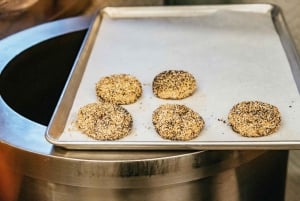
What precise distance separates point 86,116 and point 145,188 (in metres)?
0.16

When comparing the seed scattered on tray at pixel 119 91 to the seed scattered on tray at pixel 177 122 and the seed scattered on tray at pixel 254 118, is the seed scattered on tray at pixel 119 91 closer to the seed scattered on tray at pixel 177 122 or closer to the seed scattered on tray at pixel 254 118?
the seed scattered on tray at pixel 177 122

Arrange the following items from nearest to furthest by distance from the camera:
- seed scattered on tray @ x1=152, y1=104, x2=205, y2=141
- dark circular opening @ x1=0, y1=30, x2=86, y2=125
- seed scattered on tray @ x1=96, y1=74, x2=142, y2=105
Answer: seed scattered on tray @ x1=152, y1=104, x2=205, y2=141 < seed scattered on tray @ x1=96, y1=74, x2=142, y2=105 < dark circular opening @ x1=0, y1=30, x2=86, y2=125

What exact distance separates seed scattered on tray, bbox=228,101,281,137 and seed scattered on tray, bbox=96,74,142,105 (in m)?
0.18

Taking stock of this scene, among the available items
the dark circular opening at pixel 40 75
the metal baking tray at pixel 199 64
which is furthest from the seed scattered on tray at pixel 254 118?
the dark circular opening at pixel 40 75

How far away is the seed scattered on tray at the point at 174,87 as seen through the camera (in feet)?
3.01

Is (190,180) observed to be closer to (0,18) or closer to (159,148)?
(159,148)

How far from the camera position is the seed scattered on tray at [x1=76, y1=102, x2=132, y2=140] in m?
0.79

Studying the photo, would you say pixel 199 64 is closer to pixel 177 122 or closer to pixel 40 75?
pixel 177 122

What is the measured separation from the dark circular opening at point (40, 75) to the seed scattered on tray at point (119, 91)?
25cm

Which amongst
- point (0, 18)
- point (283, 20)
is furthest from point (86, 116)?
point (0, 18)

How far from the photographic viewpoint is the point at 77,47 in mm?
1211

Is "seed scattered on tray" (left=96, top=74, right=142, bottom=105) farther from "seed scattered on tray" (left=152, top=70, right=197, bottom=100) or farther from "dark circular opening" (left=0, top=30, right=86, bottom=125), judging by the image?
"dark circular opening" (left=0, top=30, right=86, bottom=125)

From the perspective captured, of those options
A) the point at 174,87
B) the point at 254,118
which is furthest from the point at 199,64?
the point at 254,118

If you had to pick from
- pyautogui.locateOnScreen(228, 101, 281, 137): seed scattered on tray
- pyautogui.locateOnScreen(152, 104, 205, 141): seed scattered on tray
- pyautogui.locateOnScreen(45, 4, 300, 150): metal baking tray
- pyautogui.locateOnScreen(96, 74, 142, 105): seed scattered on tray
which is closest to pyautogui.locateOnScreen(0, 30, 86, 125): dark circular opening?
pyautogui.locateOnScreen(45, 4, 300, 150): metal baking tray
